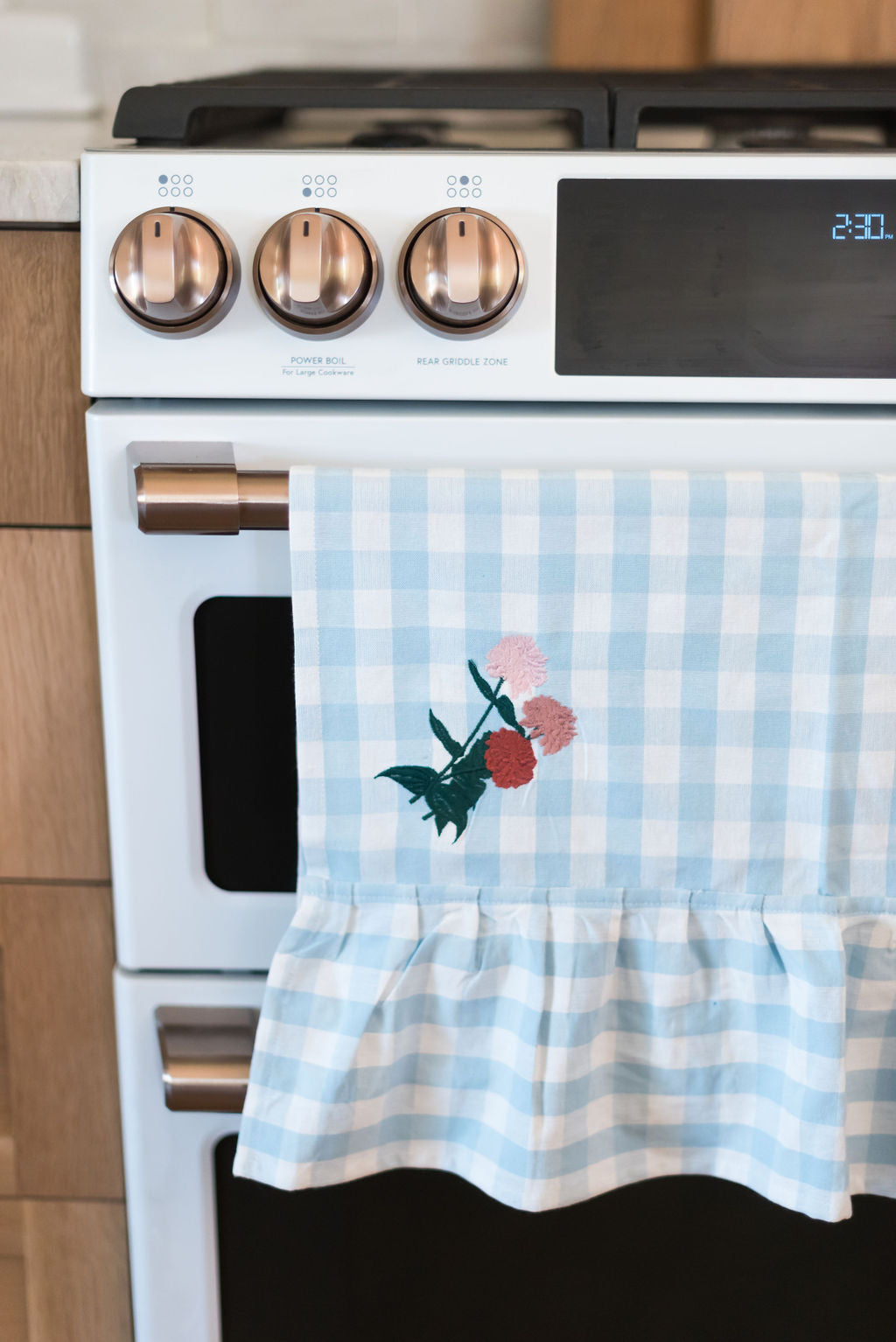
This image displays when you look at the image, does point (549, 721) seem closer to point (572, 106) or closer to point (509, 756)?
point (509, 756)

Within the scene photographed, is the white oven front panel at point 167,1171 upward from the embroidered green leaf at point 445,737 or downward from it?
downward

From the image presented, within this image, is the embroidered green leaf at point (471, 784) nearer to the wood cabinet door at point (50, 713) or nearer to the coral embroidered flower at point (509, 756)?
the coral embroidered flower at point (509, 756)

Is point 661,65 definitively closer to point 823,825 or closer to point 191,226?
point 191,226

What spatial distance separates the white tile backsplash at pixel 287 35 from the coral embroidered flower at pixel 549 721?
767mm

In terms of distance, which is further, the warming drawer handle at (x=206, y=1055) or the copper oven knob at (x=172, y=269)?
the warming drawer handle at (x=206, y=1055)

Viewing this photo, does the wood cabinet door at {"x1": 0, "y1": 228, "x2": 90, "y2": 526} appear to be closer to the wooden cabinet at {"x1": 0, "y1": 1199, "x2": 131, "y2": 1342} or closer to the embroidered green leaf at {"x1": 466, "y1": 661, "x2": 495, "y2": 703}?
the embroidered green leaf at {"x1": 466, "y1": 661, "x2": 495, "y2": 703}

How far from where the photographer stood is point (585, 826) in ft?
1.89

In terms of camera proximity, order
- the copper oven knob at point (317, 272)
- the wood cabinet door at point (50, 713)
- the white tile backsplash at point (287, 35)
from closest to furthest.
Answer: the copper oven knob at point (317, 272), the wood cabinet door at point (50, 713), the white tile backsplash at point (287, 35)

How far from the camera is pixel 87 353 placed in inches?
22.1

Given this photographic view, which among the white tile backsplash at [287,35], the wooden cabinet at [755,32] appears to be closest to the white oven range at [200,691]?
the wooden cabinet at [755,32]

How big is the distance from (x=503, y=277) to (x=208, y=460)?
0.18 metres

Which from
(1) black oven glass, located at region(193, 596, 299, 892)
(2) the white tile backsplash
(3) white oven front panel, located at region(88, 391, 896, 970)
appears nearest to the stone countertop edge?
(3) white oven front panel, located at region(88, 391, 896, 970)

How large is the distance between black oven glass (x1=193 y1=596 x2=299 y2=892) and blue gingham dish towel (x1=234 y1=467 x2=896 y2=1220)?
0.05 m

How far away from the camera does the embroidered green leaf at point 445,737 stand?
56cm
